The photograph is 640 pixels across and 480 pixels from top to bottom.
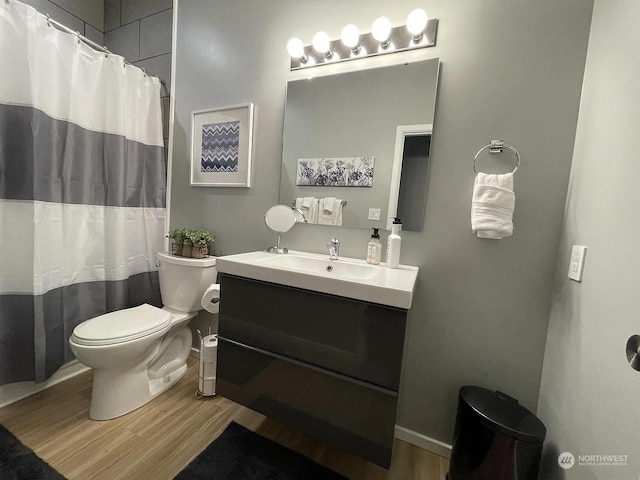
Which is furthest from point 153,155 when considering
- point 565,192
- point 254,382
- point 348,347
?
point 565,192

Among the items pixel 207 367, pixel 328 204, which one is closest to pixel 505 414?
pixel 328 204

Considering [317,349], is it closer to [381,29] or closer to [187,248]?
[187,248]

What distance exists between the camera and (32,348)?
4.25 feet

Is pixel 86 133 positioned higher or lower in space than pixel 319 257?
higher

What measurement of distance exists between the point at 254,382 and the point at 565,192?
145cm

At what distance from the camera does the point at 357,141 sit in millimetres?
1300

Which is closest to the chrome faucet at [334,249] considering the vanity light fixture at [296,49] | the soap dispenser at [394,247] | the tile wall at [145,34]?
the soap dispenser at [394,247]

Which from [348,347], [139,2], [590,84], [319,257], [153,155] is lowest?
[348,347]

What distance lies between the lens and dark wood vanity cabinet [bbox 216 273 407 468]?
0.84m

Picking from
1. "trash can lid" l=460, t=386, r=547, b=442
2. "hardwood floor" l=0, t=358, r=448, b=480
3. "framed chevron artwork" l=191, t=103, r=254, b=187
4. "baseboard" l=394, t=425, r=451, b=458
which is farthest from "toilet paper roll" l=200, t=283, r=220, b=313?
"trash can lid" l=460, t=386, r=547, b=442

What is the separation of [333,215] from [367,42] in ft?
2.81

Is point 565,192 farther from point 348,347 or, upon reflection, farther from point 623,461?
point 348,347

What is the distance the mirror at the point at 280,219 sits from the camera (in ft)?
4.63

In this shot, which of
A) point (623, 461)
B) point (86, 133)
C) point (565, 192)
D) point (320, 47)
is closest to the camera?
point (623, 461)
